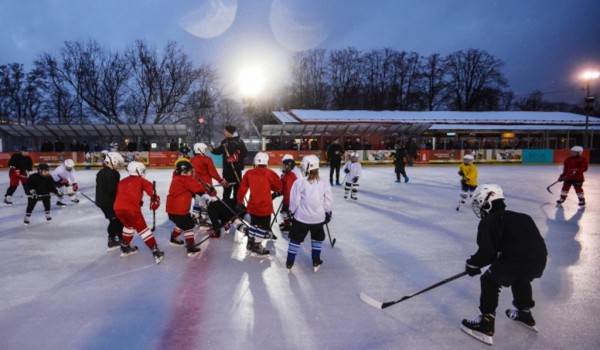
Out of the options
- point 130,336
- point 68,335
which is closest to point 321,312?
point 130,336

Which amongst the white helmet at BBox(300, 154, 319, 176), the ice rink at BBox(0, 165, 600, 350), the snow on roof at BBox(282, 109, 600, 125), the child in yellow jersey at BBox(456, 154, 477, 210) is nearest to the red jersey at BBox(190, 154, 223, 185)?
the ice rink at BBox(0, 165, 600, 350)

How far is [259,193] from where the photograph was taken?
497 cm

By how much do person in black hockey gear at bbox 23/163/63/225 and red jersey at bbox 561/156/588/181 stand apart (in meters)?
11.6

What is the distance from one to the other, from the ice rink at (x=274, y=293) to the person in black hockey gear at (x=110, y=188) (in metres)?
0.31

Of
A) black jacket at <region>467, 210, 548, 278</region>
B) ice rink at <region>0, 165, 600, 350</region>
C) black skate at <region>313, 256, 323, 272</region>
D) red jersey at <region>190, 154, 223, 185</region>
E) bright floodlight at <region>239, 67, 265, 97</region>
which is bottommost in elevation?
ice rink at <region>0, 165, 600, 350</region>

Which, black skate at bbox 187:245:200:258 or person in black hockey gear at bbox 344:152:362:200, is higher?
person in black hockey gear at bbox 344:152:362:200

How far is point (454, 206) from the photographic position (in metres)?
9.23

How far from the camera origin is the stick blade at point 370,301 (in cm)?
355

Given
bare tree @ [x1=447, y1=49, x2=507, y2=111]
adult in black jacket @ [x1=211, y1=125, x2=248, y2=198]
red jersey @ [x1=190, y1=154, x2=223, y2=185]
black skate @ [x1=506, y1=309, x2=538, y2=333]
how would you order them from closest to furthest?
black skate @ [x1=506, y1=309, x2=538, y2=333] < red jersey @ [x1=190, y1=154, x2=223, y2=185] < adult in black jacket @ [x1=211, y1=125, x2=248, y2=198] < bare tree @ [x1=447, y1=49, x2=507, y2=111]

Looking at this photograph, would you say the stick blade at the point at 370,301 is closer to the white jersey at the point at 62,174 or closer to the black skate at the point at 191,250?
the black skate at the point at 191,250

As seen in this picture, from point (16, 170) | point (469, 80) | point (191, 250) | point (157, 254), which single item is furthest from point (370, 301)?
point (469, 80)

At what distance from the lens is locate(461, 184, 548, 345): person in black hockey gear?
2.92 metres

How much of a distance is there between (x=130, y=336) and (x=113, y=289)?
118 centimetres

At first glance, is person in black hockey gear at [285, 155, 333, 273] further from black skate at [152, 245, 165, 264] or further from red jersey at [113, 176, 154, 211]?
red jersey at [113, 176, 154, 211]
